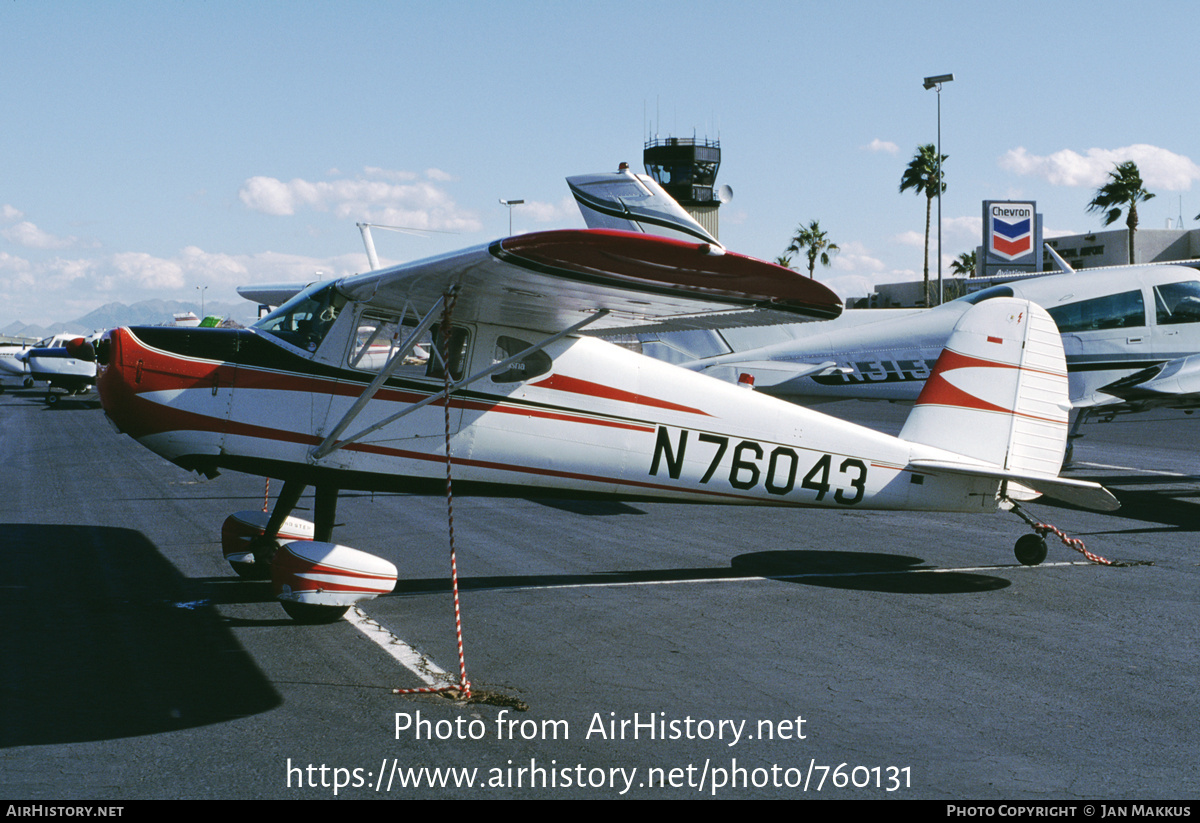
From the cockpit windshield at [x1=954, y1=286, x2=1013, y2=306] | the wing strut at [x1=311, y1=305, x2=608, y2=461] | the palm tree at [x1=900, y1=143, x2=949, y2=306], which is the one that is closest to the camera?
the wing strut at [x1=311, y1=305, x2=608, y2=461]

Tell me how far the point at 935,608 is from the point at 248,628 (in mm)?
4682

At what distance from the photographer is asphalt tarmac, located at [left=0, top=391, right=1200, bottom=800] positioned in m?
3.83

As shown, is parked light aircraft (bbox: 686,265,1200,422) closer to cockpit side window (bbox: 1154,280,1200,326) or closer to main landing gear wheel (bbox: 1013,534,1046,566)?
cockpit side window (bbox: 1154,280,1200,326)

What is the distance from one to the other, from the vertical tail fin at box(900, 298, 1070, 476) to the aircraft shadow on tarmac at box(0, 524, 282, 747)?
18.3 ft

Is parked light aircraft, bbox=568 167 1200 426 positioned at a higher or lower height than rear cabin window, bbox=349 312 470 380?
higher

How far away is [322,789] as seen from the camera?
370cm

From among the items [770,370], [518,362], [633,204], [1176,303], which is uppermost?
[633,204]

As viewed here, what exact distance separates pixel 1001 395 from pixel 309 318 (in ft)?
18.0

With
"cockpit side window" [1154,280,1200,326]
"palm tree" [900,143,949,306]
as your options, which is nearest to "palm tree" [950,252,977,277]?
"palm tree" [900,143,949,306]

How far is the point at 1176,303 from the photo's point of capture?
492 inches

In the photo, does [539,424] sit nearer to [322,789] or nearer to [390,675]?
[390,675]

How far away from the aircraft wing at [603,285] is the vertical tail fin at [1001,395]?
2.49 m

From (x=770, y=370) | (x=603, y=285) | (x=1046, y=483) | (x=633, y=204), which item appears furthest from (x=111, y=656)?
(x=770, y=370)

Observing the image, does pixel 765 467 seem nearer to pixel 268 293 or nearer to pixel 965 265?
pixel 268 293
